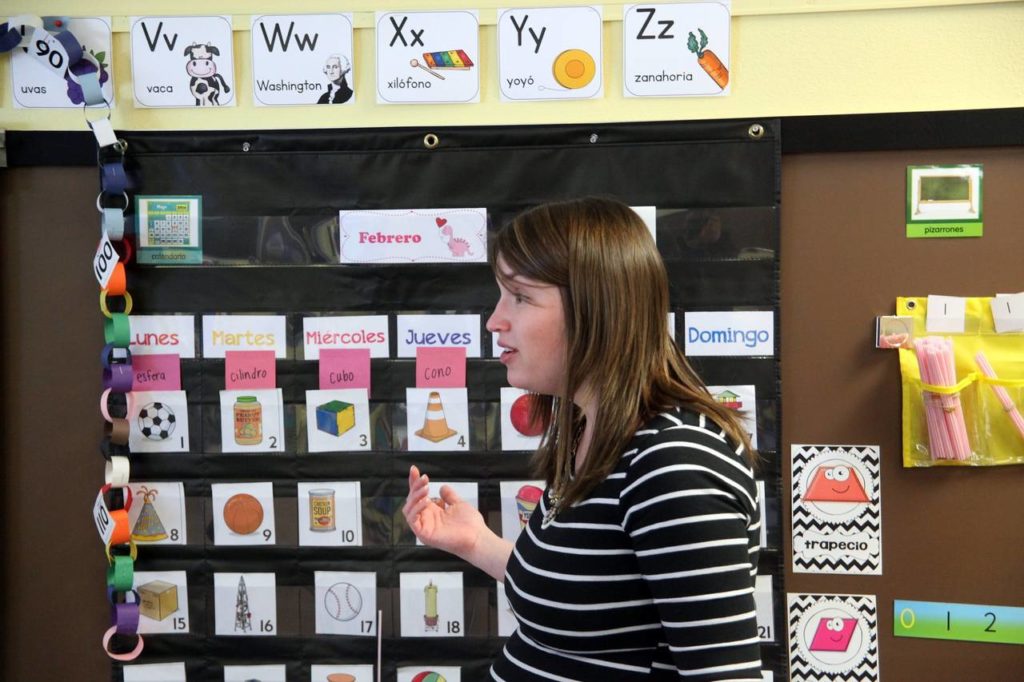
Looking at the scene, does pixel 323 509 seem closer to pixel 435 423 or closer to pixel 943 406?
pixel 435 423

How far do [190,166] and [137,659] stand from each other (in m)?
1.17

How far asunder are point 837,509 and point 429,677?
1.02 metres

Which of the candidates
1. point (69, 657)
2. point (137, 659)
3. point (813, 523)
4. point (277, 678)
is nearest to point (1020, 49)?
point (813, 523)

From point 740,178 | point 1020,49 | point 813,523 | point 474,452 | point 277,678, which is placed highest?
point 1020,49

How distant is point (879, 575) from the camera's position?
6.28ft

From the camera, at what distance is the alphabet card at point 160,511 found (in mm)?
1999

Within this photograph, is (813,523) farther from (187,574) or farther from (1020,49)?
(187,574)

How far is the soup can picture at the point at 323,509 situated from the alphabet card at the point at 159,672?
18.5 inches

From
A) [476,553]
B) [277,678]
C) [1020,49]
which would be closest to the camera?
[476,553]

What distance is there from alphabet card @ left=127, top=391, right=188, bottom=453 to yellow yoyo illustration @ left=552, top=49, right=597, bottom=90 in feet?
3.78

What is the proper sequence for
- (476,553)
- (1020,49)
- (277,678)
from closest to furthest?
(476,553) → (1020,49) → (277,678)

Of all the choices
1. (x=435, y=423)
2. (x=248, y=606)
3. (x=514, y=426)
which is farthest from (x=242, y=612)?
(x=514, y=426)

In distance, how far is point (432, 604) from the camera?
197 centimetres

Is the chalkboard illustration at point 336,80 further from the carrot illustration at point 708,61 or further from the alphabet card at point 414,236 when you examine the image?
the carrot illustration at point 708,61
